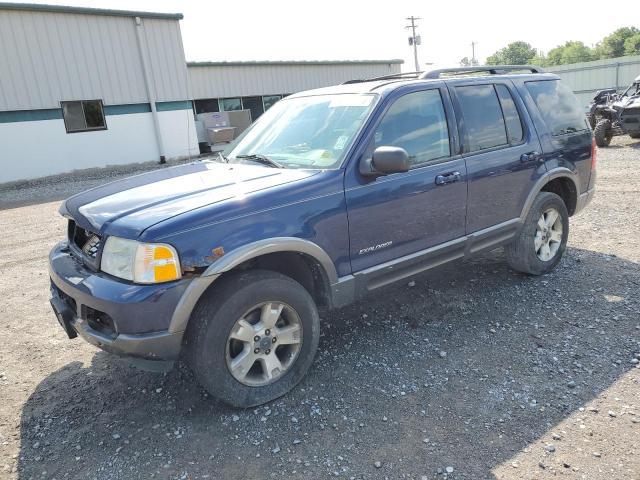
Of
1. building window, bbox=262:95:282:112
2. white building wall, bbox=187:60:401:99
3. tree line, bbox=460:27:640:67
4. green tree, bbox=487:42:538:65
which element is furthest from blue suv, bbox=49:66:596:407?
green tree, bbox=487:42:538:65

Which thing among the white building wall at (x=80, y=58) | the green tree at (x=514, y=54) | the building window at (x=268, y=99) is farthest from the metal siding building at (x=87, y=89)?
the green tree at (x=514, y=54)

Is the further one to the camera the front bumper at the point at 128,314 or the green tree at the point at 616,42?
the green tree at the point at 616,42

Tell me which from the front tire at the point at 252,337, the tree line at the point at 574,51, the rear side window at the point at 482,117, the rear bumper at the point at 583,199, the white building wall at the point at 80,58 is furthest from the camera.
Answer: the tree line at the point at 574,51

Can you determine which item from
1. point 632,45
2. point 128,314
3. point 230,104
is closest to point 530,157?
point 128,314

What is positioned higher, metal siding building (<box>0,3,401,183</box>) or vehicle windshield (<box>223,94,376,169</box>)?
metal siding building (<box>0,3,401,183</box>)

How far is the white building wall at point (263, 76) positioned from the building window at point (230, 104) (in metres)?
0.38

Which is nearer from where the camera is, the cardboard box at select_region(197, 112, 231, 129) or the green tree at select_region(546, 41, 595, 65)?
the cardboard box at select_region(197, 112, 231, 129)

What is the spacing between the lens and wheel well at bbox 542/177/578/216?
195 inches

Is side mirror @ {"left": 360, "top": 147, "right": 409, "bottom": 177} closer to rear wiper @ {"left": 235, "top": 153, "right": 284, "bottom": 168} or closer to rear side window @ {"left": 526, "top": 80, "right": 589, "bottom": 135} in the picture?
rear wiper @ {"left": 235, "top": 153, "right": 284, "bottom": 168}

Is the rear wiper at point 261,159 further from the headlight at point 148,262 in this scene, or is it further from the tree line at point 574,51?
the tree line at point 574,51

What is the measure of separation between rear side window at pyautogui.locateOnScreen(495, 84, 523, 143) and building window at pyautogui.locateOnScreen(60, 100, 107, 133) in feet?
54.0

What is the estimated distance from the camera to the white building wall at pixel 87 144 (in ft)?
52.4

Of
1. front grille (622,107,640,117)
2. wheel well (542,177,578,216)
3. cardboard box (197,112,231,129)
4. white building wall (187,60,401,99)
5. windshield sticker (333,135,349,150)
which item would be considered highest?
white building wall (187,60,401,99)

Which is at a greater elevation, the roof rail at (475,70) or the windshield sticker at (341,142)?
the roof rail at (475,70)
